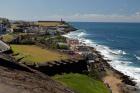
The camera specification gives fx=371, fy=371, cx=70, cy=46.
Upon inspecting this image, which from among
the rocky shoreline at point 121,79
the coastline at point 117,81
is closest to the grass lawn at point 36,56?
the coastline at point 117,81

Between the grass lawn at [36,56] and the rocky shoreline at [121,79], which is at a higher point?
the grass lawn at [36,56]

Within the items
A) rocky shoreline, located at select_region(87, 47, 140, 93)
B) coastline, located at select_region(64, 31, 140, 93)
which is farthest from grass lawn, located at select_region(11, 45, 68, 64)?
rocky shoreline, located at select_region(87, 47, 140, 93)

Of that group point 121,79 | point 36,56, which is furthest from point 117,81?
point 36,56

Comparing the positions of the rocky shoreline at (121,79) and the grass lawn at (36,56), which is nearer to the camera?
the grass lawn at (36,56)

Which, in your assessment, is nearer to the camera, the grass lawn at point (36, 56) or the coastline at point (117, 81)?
the grass lawn at point (36, 56)

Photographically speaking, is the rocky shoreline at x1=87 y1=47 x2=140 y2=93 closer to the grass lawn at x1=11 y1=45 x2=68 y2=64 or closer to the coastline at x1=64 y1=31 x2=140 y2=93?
the coastline at x1=64 y1=31 x2=140 y2=93

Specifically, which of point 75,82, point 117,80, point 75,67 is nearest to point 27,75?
point 75,82

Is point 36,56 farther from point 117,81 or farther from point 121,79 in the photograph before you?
point 121,79

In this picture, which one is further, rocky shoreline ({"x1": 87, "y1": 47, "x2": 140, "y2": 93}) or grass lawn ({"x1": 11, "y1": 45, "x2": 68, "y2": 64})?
rocky shoreline ({"x1": 87, "y1": 47, "x2": 140, "y2": 93})

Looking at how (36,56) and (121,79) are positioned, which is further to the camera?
(121,79)

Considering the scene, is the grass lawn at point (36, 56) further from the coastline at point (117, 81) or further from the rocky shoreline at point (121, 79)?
the rocky shoreline at point (121, 79)

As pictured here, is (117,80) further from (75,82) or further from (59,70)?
(75,82)
